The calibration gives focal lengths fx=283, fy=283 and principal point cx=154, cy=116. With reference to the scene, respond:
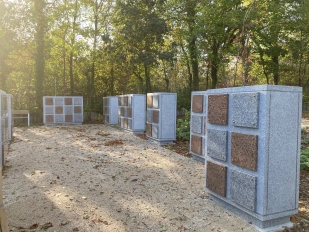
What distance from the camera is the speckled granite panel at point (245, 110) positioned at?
11.9 feet

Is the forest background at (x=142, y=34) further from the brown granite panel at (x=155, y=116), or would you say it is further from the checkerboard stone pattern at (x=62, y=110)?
the brown granite panel at (x=155, y=116)

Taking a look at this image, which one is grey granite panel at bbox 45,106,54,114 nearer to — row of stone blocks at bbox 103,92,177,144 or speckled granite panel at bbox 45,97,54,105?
speckled granite panel at bbox 45,97,54,105

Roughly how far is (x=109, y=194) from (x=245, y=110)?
2.70m

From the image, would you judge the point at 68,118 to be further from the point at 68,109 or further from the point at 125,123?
the point at 125,123

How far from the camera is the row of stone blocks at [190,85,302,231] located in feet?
11.6

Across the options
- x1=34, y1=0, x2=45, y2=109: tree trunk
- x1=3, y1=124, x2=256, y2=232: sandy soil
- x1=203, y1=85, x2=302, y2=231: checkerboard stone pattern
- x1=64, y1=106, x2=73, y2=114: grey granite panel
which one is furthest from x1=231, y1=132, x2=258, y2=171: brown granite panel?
x1=34, y1=0, x2=45, y2=109: tree trunk

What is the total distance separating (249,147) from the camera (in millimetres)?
3721

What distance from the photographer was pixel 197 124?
7812mm

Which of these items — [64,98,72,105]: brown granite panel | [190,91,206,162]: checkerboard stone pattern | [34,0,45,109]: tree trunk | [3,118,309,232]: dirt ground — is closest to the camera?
[3,118,309,232]: dirt ground

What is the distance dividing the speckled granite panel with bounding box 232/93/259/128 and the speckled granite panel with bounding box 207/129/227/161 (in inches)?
14.2

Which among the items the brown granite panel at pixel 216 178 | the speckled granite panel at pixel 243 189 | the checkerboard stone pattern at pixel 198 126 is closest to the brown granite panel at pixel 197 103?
the checkerboard stone pattern at pixel 198 126

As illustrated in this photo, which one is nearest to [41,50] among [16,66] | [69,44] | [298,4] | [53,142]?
[69,44]

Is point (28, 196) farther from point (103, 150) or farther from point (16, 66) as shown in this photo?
point (16, 66)

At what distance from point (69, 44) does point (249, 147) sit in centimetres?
2199
